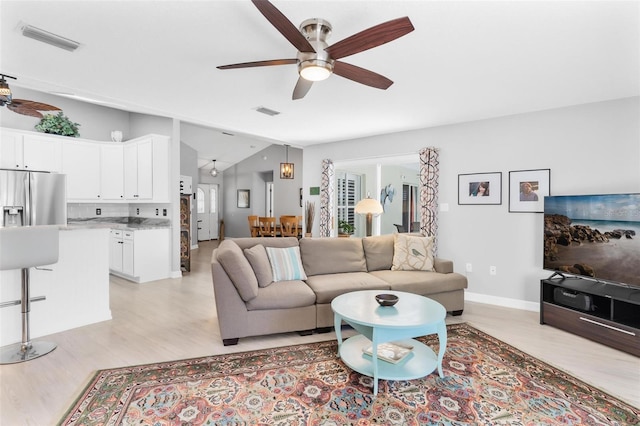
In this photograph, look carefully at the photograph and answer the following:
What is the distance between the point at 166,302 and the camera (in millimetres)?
4004


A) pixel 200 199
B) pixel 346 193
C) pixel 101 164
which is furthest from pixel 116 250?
pixel 200 199

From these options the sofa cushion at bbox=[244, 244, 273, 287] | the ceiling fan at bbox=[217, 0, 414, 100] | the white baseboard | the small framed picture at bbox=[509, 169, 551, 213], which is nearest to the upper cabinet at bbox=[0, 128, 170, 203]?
the sofa cushion at bbox=[244, 244, 273, 287]

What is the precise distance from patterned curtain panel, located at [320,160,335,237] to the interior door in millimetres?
5569

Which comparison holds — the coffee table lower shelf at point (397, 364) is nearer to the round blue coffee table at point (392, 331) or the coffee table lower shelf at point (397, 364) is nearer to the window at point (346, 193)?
the round blue coffee table at point (392, 331)

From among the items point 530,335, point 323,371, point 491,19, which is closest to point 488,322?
point 530,335

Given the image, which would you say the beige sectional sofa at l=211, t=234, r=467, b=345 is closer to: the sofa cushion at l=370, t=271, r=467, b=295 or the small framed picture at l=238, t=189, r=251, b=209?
the sofa cushion at l=370, t=271, r=467, b=295

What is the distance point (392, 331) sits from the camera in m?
2.12

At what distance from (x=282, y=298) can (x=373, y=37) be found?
7.39 feet

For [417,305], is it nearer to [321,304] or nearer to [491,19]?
[321,304]

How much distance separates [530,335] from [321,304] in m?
2.09

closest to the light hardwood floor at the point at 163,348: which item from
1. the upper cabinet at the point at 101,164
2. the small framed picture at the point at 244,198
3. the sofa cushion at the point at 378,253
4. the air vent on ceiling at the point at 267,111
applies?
the sofa cushion at the point at 378,253

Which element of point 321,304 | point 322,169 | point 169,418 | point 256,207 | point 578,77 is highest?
point 578,77

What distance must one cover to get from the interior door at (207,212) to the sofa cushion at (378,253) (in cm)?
751

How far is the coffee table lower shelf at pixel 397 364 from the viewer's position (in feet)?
7.09
